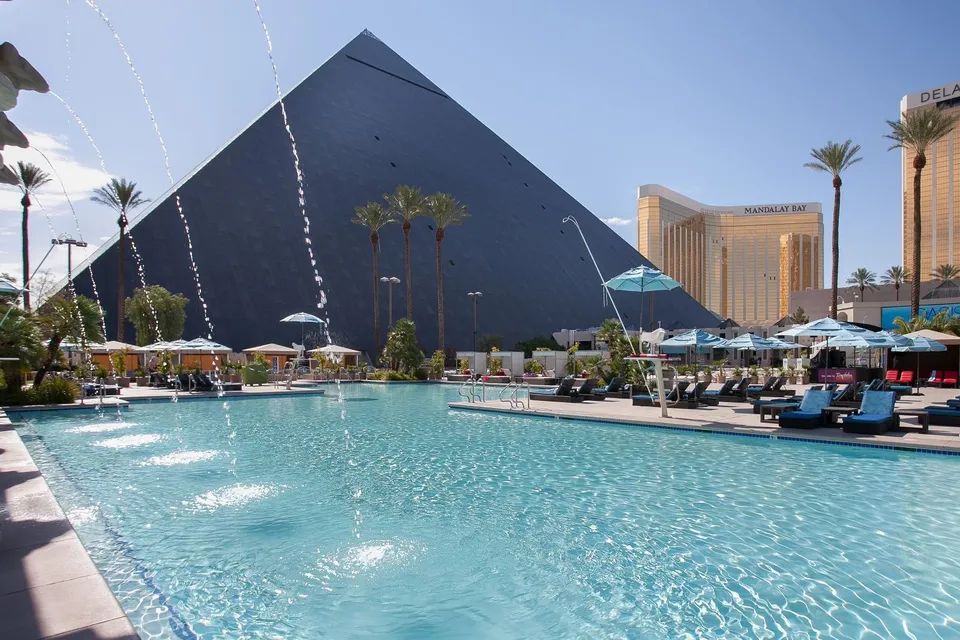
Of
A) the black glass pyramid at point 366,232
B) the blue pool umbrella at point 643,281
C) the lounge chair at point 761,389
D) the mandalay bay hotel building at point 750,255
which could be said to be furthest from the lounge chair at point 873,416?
the mandalay bay hotel building at point 750,255

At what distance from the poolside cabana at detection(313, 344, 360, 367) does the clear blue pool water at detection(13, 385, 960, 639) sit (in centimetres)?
1873

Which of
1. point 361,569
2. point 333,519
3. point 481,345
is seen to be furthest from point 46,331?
point 481,345

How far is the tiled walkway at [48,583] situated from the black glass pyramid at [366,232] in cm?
3324

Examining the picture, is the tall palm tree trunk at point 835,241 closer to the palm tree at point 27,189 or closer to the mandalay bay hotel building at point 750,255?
the palm tree at point 27,189

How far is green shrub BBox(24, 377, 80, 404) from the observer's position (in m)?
16.6

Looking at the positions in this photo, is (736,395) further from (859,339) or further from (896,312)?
(896,312)

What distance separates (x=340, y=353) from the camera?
3197 centimetres

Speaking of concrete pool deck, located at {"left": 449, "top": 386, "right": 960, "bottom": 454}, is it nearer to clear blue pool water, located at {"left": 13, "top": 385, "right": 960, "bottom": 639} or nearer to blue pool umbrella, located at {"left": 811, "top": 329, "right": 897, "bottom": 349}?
clear blue pool water, located at {"left": 13, "top": 385, "right": 960, "bottom": 639}

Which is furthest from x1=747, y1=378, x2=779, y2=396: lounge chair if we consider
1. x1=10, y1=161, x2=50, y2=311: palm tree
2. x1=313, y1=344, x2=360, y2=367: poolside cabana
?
x1=10, y1=161, x2=50, y2=311: palm tree

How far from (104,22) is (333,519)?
31.2 feet

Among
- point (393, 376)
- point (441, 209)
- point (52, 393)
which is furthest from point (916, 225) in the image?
point (52, 393)

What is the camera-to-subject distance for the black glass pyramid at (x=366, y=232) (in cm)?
3875

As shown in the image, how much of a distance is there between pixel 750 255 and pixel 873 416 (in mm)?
111636

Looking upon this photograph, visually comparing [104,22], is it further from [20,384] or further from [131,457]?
[20,384]
